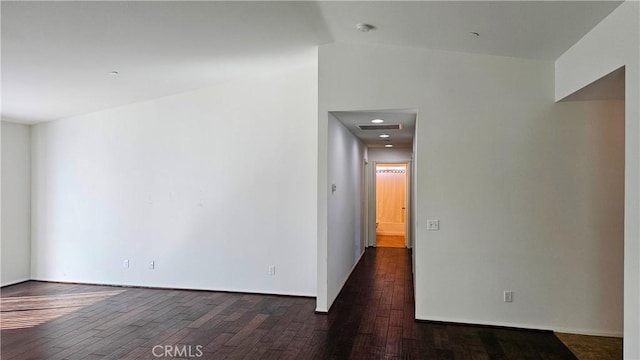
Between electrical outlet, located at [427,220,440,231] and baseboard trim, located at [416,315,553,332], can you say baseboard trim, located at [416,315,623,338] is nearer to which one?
baseboard trim, located at [416,315,553,332]

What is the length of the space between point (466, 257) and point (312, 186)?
2.12 metres

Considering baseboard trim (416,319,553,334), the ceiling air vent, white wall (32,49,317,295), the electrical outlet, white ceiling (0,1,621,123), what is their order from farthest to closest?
1. the ceiling air vent
2. white wall (32,49,317,295)
3. the electrical outlet
4. baseboard trim (416,319,553,334)
5. white ceiling (0,1,621,123)

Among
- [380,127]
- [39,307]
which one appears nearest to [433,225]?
[380,127]

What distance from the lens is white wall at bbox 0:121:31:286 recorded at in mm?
5906

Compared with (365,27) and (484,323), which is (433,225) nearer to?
(484,323)

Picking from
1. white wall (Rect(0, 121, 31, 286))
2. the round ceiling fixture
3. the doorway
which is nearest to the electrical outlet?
the round ceiling fixture

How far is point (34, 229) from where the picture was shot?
623 centimetres

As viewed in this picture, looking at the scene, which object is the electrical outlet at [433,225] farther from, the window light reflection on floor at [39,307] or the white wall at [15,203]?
the white wall at [15,203]

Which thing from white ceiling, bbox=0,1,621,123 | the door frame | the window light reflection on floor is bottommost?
the window light reflection on floor

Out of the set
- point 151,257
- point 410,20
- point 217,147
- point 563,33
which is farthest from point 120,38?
point 563,33

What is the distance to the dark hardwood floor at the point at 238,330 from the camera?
3.42m

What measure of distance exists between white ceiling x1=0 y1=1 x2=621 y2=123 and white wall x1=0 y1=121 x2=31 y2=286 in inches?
61.0

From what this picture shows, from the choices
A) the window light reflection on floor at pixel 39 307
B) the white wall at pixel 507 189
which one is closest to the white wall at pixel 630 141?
the white wall at pixel 507 189

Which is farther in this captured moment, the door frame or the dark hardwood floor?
the door frame
